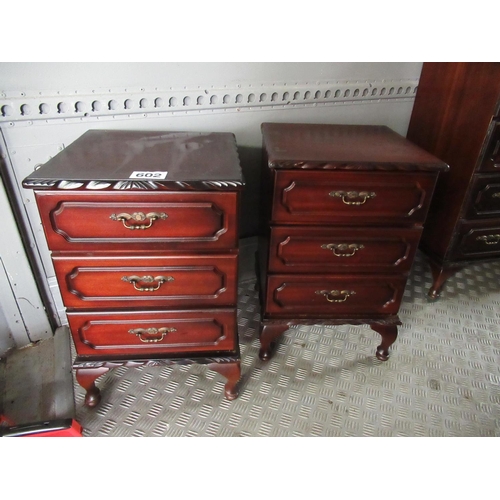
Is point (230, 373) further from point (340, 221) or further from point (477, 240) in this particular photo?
point (477, 240)

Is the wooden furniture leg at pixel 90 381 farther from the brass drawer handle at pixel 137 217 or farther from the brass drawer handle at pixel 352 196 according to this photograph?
the brass drawer handle at pixel 352 196

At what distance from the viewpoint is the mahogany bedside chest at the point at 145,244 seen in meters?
0.90

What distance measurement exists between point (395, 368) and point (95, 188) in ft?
4.11

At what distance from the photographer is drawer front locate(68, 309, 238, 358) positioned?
1.09m

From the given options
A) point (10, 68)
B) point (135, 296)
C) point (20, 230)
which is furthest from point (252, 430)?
point (10, 68)

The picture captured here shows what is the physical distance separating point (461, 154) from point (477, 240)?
15.4 inches

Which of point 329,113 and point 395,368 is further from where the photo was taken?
point 329,113

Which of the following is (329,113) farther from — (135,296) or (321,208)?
(135,296)

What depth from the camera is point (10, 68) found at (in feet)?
3.70

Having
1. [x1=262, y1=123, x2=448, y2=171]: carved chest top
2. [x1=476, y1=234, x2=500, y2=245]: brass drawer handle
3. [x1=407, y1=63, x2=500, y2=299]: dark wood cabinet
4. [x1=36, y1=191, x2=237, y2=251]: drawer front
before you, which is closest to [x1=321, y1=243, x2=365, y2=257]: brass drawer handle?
→ [x1=262, y1=123, x2=448, y2=171]: carved chest top

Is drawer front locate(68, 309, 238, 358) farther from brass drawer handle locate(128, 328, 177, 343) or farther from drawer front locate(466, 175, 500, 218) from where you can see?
drawer front locate(466, 175, 500, 218)

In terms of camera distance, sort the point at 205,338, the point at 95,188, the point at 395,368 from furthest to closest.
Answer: the point at 395,368
the point at 205,338
the point at 95,188

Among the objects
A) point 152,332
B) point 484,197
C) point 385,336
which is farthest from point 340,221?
point 484,197

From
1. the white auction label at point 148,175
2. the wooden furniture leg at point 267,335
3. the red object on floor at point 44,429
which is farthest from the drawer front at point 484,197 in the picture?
the red object on floor at point 44,429
